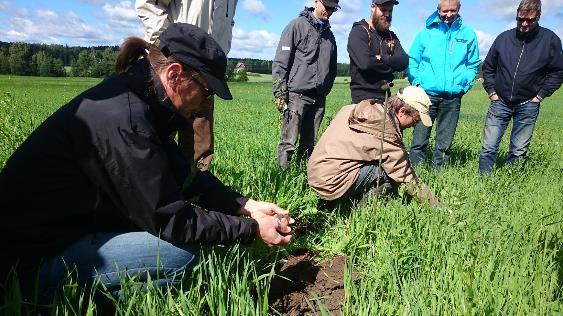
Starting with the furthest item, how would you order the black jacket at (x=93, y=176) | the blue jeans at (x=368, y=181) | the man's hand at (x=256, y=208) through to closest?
the blue jeans at (x=368, y=181)
the man's hand at (x=256, y=208)
the black jacket at (x=93, y=176)

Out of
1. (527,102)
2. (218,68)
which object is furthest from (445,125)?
(218,68)

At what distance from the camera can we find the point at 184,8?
3.18 meters

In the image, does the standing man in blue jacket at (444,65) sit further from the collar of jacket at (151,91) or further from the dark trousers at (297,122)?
the collar of jacket at (151,91)

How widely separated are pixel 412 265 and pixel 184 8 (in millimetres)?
2399

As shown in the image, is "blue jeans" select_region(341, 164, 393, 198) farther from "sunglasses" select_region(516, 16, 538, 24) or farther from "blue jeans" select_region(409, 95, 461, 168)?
"sunglasses" select_region(516, 16, 538, 24)

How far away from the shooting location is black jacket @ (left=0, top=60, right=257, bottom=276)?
1.64 meters

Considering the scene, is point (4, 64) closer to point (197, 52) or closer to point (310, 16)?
point (310, 16)

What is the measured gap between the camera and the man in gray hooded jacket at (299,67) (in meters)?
4.63

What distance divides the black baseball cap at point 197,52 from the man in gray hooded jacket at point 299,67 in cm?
278

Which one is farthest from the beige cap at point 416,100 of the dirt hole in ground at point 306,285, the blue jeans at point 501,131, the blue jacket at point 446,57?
the blue jeans at point 501,131

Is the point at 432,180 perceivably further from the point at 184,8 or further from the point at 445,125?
the point at 184,8

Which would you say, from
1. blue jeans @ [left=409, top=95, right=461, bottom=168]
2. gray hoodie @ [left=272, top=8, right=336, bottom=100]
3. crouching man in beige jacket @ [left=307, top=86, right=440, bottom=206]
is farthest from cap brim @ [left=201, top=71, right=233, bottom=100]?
blue jeans @ [left=409, top=95, right=461, bottom=168]

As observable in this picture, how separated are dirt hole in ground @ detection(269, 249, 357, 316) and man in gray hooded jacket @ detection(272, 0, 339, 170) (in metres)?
1.96

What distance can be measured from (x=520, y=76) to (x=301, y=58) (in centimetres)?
257
